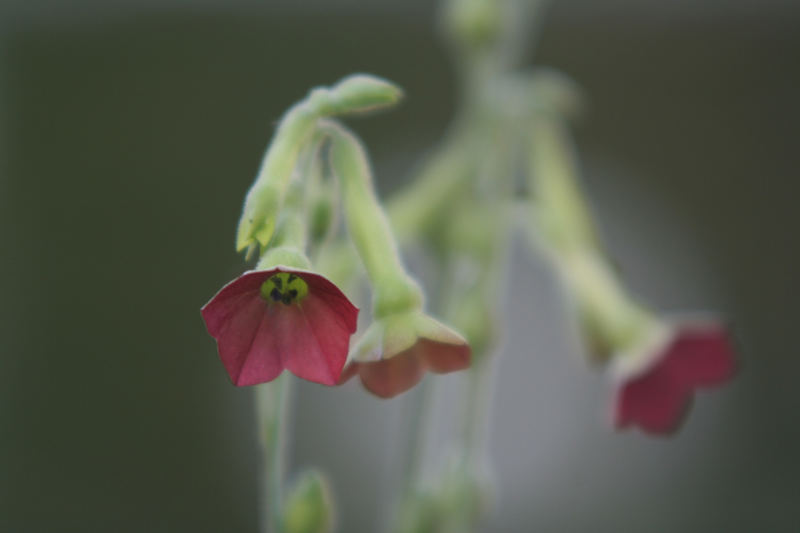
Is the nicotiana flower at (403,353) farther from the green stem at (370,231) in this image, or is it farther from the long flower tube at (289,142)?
the long flower tube at (289,142)

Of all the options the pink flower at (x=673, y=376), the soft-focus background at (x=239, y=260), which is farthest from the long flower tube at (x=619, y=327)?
the soft-focus background at (x=239, y=260)

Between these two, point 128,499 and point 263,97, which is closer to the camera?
point 128,499

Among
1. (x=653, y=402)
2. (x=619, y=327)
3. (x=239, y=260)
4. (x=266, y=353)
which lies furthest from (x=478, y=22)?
(x=239, y=260)

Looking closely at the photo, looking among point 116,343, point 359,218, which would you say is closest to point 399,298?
point 359,218

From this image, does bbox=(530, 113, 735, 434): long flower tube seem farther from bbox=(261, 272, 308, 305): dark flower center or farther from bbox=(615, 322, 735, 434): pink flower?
bbox=(261, 272, 308, 305): dark flower center

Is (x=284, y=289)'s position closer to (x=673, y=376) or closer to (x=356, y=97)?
(x=356, y=97)

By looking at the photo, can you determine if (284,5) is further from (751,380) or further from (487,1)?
(487,1)

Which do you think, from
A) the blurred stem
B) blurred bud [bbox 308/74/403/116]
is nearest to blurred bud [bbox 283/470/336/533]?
the blurred stem
